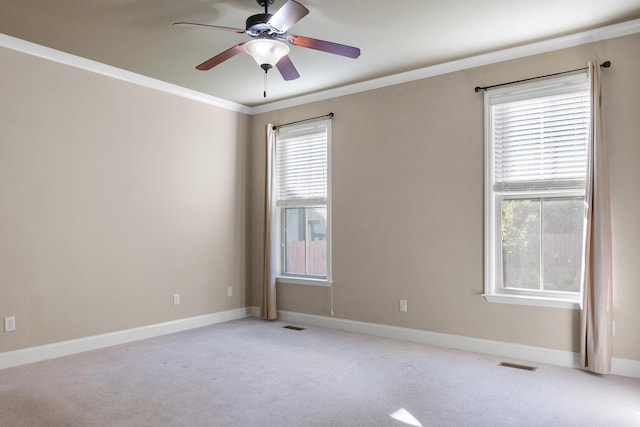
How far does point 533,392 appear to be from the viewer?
3.30m

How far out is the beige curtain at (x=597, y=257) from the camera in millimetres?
3600

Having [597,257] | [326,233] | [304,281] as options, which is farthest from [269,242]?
[597,257]

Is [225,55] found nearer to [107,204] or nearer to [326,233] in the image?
[107,204]

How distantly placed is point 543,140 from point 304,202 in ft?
9.37

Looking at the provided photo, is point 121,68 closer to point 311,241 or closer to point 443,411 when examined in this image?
point 311,241

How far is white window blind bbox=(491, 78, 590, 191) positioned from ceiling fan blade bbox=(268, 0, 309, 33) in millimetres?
2339

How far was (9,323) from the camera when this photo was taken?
12.8 ft

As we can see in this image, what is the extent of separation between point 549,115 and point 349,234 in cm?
241

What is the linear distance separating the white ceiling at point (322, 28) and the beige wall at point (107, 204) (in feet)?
1.57

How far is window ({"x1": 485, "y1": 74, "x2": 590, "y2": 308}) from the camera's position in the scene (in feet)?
12.9

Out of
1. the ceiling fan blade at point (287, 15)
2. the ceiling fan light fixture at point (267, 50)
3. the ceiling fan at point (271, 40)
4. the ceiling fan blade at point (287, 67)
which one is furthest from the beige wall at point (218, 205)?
the ceiling fan blade at point (287, 15)

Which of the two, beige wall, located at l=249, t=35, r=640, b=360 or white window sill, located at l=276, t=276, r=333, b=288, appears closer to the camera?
beige wall, located at l=249, t=35, r=640, b=360

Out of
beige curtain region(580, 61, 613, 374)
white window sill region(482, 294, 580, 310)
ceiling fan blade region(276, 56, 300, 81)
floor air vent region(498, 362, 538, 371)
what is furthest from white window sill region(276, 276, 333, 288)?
beige curtain region(580, 61, 613, 374)

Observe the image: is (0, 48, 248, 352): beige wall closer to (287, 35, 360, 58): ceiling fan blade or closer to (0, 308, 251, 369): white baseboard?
(0, 308, 251, 369): white baseboard
